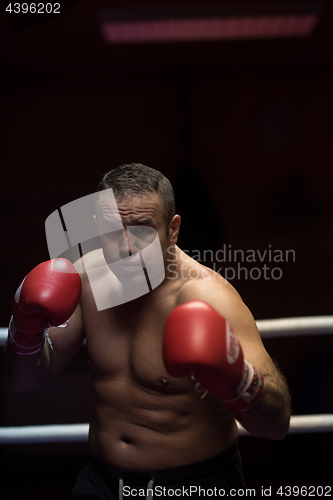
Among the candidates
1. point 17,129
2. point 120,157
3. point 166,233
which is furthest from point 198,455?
point 17,129

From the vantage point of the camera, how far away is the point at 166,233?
1.03 meters

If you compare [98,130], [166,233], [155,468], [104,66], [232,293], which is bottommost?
[155,468]

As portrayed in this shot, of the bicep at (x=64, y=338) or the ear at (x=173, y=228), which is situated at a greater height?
the ear at (x=173, y=228)

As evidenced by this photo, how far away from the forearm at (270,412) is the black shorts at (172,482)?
0.23 meters

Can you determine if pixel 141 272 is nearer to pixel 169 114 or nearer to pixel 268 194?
pixel 169 114

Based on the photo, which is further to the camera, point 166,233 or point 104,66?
point 104,66

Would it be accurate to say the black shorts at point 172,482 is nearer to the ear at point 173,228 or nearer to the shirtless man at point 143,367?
the shirtless man at point 143,367

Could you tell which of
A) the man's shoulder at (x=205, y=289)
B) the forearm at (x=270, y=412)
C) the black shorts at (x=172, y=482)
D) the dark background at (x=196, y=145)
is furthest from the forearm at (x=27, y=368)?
the dark background at (x=196, y=145)

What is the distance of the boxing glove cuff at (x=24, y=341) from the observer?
1031 millimetres

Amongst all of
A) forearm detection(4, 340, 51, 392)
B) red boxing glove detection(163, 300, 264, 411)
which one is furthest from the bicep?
red boxing glove detection(163, 300, 264, 411)

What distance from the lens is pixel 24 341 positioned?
3.38 feet

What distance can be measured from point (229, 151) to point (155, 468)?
3.77 metres

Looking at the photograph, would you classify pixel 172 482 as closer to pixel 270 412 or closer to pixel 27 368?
pixel 270 412

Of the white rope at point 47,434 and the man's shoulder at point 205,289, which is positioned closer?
the man's shoulder at point 205,289
